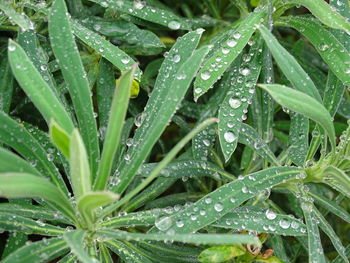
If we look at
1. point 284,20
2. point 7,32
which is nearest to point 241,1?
point 284,20

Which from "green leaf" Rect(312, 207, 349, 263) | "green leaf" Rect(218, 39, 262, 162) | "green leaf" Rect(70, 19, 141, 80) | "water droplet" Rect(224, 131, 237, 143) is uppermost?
"green leaf" Rect(70, 19, 141, 80)

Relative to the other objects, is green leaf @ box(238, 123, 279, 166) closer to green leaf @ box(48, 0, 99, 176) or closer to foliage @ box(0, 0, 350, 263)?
foliage @ box(0, 0, 350, 263)

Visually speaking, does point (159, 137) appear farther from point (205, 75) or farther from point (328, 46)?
point (328, 46)

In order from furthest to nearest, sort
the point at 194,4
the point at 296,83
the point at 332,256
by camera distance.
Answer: the point at 194,4
the point at 332,256
the point at 296,83

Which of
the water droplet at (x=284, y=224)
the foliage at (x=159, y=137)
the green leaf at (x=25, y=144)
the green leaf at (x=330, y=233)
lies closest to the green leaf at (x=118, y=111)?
the foliage at (x=159, y=137)

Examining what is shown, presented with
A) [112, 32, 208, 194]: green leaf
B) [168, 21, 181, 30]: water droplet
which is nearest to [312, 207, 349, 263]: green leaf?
[112, 32, 208, 194]: green leaf

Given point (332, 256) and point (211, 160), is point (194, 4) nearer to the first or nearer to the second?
point (211, 160)

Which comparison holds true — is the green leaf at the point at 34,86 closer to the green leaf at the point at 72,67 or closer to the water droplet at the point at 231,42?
the green leaf at the point at 72,67
